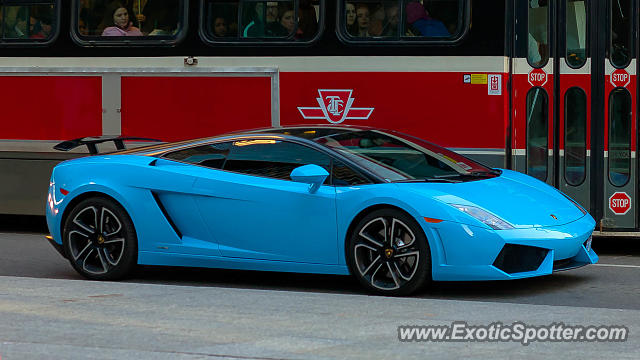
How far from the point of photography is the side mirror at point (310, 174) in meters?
9.00

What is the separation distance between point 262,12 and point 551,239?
4.56 metres

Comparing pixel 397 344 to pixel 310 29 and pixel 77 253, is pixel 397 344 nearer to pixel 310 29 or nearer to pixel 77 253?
pixel 77 253

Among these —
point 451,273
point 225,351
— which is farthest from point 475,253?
point 225,351

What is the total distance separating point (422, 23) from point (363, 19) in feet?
1.93

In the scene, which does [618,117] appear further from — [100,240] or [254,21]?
[100,240]

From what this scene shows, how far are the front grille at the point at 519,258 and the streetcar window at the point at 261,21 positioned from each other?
13.6 feet

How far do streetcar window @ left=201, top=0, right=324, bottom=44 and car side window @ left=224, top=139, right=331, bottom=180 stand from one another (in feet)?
8.89

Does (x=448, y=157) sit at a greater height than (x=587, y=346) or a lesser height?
greater

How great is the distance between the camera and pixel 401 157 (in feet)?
31.2

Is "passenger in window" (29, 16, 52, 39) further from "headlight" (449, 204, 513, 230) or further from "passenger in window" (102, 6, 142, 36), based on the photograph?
"headlight" (449, 204, 513, 230)

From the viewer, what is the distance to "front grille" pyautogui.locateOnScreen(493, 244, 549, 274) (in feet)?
28.4

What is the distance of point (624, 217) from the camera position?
11477 millimetres

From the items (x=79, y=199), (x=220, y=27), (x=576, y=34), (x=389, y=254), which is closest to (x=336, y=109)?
(x=220, y=27)

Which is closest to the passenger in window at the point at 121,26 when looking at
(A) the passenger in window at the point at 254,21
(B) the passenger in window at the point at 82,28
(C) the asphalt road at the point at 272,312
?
(B) the passenger in window at the point at 82,28
